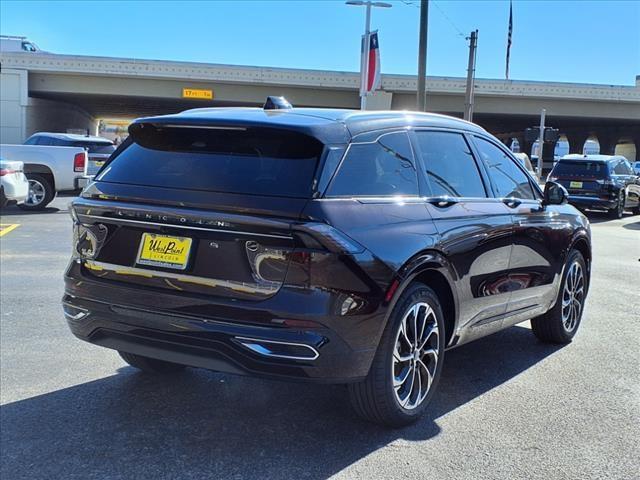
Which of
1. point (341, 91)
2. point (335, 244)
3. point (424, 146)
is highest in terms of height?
point (341, 91)

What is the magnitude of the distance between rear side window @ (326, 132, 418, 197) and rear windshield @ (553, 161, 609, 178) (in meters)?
15.6

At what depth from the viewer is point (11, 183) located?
12820mm

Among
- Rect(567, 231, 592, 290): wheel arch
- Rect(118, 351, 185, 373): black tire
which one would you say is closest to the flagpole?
Rect(567, 231, 592, 290): wheel arch

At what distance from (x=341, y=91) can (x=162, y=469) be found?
1416 inches

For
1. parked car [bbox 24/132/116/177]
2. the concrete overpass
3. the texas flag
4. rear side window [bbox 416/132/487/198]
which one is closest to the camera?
rear side window [bbox 416/132/487/198]

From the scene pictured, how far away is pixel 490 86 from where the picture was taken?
38.9 meters

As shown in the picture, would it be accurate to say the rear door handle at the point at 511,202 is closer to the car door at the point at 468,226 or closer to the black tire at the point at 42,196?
the car door at the point at 468,226

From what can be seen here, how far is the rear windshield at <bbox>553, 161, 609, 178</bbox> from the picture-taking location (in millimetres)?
17828

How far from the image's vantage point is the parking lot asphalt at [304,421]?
128 inches

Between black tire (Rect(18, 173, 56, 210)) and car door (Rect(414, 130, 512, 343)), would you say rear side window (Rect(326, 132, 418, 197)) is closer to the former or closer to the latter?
car door (Rect(414, 130, 512, 343))

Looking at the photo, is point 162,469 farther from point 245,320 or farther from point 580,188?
point 580,188

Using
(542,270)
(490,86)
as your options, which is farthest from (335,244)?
(490,86)

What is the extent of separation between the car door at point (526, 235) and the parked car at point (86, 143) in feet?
48.8

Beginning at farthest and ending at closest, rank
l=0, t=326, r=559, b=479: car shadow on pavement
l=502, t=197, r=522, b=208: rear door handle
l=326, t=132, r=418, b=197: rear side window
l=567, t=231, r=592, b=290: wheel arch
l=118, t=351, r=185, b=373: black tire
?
l=567, t=231, r=592, b=290: wheel arch → l=502, t=197, r=522, b=208: rear door handle → l=118, t=351, r=185, b=373: black tire → l=326, t=132, r=418, b=197: rear side window → l=0, t=326, r=559, b=479: car shadow on pavement
